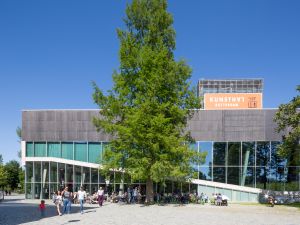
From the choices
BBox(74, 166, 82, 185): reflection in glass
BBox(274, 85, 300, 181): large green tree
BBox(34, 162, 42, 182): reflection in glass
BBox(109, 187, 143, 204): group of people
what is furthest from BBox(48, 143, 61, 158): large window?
BBox(274, 85, 300, 181): large green tree

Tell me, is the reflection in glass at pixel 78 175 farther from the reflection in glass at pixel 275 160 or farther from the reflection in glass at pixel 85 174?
the reflection in glass at pixel 275 160

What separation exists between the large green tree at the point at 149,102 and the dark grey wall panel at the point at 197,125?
36.9ft

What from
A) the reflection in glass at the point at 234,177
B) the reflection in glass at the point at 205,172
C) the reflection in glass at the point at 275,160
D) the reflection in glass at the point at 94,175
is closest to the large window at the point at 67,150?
the reflection in glass at the point at 94,175

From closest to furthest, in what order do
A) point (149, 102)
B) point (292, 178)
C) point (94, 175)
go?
point (149, 102) < point (292, 178) < point (94, 175)

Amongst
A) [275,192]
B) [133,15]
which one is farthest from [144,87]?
[275,192]

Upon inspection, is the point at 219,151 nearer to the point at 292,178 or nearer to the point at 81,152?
the point at 292,178

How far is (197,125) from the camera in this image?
4716 centimetres

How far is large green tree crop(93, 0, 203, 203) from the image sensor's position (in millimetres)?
32281

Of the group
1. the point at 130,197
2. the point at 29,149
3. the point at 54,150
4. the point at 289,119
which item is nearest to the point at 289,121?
the point at 289,119

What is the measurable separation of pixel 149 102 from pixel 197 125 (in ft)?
→ 51.4

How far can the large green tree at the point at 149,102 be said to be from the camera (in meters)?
32.3

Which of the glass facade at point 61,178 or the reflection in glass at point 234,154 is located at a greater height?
the reflection in glass at point 234,154

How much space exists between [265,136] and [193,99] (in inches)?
618

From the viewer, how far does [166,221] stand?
70.8ft
